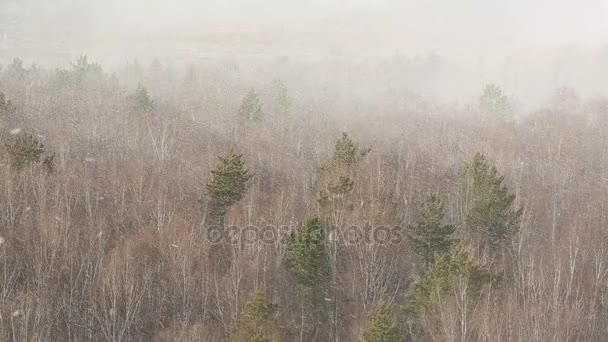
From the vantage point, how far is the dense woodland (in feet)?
83.1

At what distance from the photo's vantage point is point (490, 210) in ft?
106

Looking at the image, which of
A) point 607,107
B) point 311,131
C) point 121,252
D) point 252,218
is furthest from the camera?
point 607,107

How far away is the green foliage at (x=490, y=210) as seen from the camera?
105ft

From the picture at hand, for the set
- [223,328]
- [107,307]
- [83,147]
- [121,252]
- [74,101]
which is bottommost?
[223,328]

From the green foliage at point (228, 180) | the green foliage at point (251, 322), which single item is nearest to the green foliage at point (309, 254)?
the green foliage at point (228, 180)

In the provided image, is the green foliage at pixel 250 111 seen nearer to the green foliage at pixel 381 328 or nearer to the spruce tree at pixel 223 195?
the spruce tree at pixel 223 195

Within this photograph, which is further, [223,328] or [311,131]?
[311,131]

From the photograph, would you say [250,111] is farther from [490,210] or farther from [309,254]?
[309,254]

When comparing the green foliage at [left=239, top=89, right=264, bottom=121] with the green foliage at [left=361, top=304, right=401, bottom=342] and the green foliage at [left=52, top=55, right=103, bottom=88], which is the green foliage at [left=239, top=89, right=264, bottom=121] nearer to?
the green foliage at [left=52, top=55, right=103, bottom=88]

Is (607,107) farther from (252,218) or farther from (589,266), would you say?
(252,218)

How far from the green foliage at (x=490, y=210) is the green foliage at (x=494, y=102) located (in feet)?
175

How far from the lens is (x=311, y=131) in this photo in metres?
74.8

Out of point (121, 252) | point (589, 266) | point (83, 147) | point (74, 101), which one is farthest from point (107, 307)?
point (74, 101)

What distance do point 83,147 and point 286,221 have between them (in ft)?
87.5
